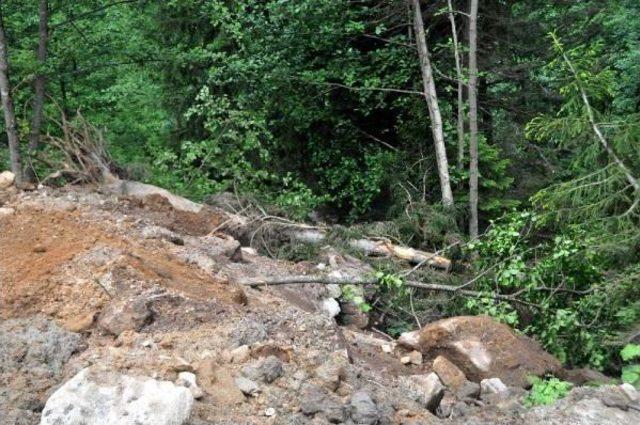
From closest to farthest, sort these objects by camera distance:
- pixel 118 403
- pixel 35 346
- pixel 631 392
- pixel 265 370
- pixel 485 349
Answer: pixel 118 403 < pixel 265 370 < pixel 35 346 < pixel 631 392 < pixel 485 349

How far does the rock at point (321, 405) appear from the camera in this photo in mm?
4262

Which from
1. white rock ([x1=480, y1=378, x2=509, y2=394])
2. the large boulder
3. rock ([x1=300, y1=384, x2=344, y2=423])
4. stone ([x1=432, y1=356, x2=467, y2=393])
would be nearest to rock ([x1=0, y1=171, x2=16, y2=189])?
the large boulder

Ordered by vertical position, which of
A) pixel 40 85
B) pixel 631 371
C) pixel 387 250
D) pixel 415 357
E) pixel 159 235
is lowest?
pixel 387 250

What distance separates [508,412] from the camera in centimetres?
504

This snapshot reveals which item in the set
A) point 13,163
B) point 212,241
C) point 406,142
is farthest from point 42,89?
point 406,142

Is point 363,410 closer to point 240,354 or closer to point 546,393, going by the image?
point 240,354

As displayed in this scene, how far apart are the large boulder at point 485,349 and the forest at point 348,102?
1.85 metres

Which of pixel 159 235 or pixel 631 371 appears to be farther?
pixel 159 235

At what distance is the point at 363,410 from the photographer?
4395 mm

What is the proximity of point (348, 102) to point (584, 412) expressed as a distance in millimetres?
10822

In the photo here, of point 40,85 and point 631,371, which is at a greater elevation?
point 40,85

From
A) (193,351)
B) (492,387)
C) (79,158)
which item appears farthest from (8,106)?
(492,387)

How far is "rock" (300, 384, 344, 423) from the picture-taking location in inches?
168

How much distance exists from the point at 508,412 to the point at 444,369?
110 centimetres
